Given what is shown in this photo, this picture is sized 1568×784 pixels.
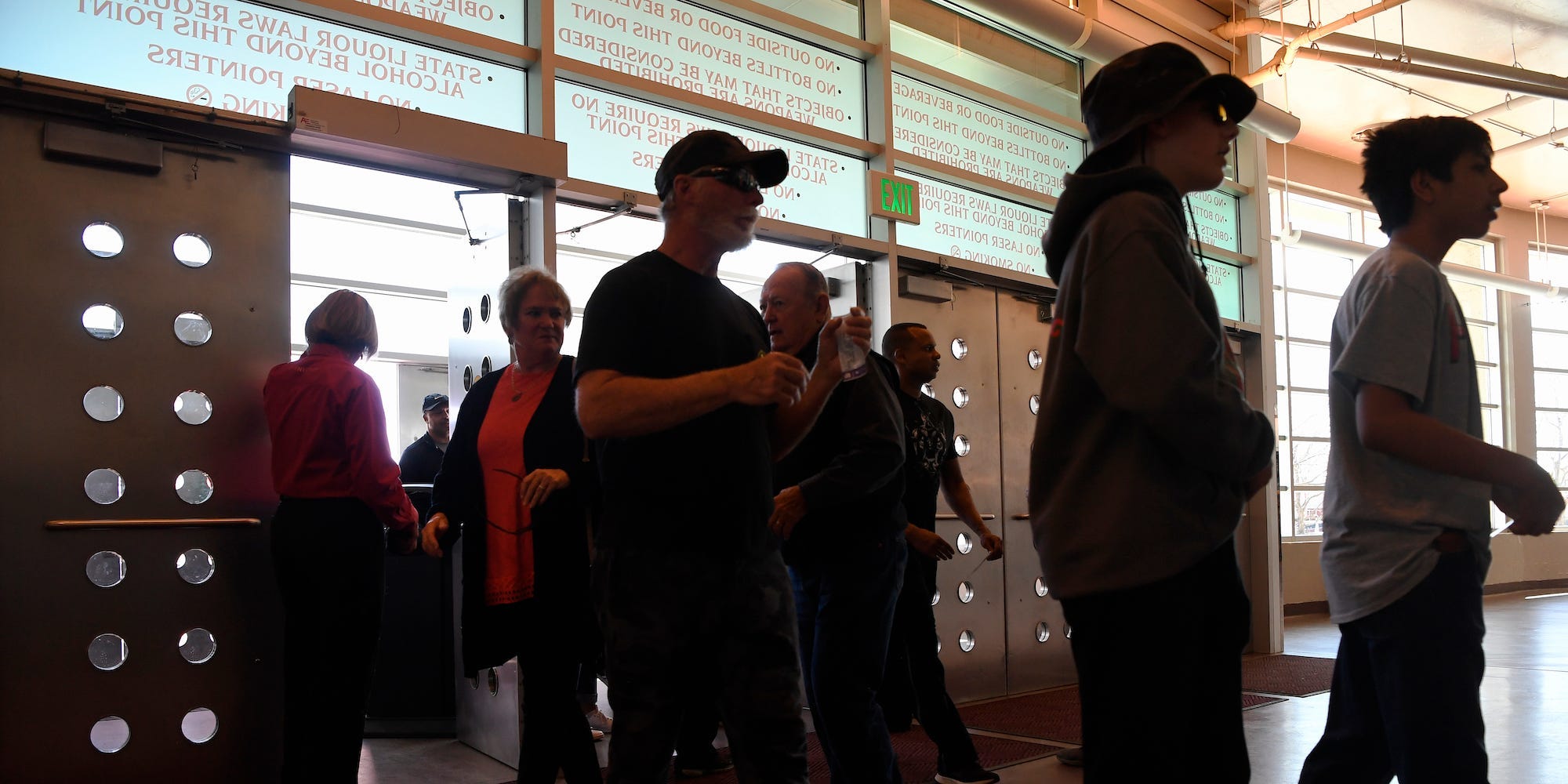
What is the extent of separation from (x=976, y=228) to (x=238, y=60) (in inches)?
164

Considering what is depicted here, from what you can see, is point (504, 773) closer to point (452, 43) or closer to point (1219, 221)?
point (452, 43)

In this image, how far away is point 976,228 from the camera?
6.75 meters

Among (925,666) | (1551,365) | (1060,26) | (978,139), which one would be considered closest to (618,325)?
(925,666)

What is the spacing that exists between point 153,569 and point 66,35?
174 centimetres

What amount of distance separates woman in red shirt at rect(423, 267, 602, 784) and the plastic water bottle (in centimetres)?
112

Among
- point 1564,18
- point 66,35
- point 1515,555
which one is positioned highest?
point 1564,18

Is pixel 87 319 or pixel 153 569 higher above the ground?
pixel 87 319

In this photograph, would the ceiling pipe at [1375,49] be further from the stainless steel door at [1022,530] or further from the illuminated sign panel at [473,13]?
the illuminated sign panel at [473,13]

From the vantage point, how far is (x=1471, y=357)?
2174 millimetres

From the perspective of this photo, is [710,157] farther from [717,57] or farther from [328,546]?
[717,57]

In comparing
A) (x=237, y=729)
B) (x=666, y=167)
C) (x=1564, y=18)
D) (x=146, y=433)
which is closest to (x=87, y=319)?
(x=146, y=433)

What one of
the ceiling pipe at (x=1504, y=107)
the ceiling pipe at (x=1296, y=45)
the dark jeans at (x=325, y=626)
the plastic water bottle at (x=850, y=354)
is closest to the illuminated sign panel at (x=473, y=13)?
the dark jeans at (x=325, y=626)

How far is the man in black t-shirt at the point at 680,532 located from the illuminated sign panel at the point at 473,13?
2.86 m

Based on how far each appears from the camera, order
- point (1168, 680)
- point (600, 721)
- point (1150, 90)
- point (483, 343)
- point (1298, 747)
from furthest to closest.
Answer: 1. point (600, 721)
2. point (483, 343)
3. point (1298, 747)
4. point (1150, 90)
5. point (1168, 680)
